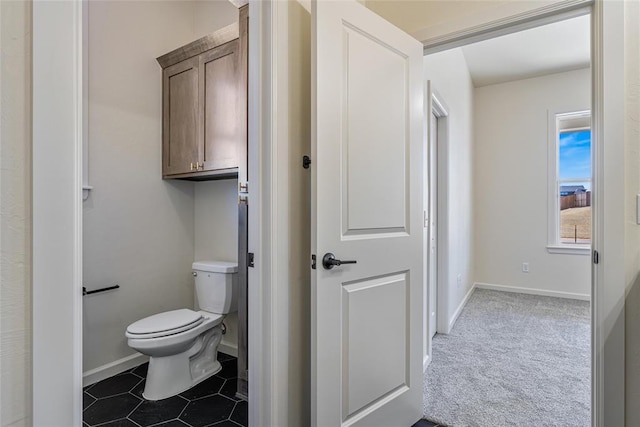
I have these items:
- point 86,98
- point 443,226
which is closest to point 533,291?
point 443,226

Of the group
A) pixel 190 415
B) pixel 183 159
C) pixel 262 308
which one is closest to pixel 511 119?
pixel 183 159

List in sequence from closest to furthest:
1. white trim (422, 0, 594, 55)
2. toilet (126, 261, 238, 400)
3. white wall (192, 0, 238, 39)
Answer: white trim (422, 0, 594, 55), toilet (126, 261, 238, 400), white wall (192, 0, 238, 39)

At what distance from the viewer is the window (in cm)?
423

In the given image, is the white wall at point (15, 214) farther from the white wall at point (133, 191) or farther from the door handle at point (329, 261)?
the white wall at point (133, 191)

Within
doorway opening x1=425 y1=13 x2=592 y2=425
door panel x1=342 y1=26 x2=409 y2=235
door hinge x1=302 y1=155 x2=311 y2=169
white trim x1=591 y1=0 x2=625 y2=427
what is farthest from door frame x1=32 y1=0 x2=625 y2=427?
doorway opening x1=425 y1=13 x2=592 y2=425

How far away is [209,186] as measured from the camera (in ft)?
8.79

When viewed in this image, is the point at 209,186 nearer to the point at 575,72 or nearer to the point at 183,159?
the point at 183,159

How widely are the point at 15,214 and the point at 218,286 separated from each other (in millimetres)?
1777

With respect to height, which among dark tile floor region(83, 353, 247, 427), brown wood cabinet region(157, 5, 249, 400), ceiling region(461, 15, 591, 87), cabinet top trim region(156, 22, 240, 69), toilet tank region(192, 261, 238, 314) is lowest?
dark tile floor region(83, 353, 247, 427)

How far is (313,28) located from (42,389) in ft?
4.44

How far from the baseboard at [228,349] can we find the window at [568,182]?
4.19 meters

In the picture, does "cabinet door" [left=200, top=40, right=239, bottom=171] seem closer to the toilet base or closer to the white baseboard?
the toilet base

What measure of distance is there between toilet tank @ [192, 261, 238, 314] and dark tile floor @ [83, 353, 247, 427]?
481mm

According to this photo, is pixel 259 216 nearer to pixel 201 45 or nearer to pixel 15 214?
pixel 15 214
